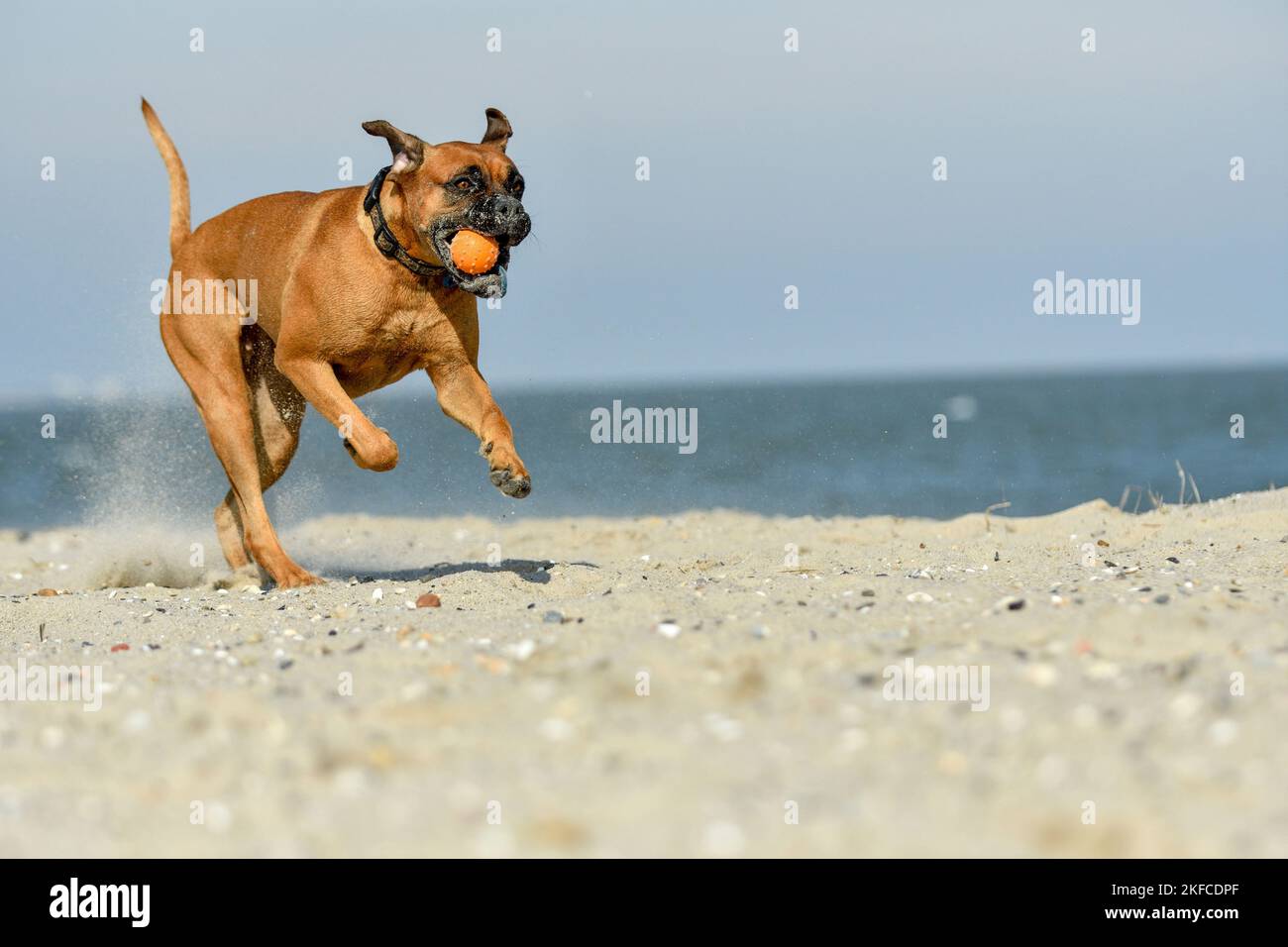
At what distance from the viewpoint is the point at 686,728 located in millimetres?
3105

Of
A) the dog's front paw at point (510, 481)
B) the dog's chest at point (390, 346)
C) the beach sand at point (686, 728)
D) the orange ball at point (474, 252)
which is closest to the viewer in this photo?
the beach sand at point (686, 728)

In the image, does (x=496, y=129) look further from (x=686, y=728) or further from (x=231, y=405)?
(x=686, y=728)

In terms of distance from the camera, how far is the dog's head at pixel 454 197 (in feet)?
19.8

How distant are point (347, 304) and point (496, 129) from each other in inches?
50.9

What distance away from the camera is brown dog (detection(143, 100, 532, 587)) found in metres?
6.16

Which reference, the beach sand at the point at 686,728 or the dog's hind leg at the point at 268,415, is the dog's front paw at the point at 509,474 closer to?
the beach sand at the point at 686,728

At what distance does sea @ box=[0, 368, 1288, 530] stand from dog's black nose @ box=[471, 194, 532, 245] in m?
1.70

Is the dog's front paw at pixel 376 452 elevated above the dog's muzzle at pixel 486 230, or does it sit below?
below

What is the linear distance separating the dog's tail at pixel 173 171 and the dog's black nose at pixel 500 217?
2.48 metres

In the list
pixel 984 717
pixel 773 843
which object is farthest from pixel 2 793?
pixel 984 717

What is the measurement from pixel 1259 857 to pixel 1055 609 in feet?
6.96

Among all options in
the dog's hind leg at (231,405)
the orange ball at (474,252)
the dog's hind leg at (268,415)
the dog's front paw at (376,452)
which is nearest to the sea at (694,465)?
the dog's hind leg at (268,415)

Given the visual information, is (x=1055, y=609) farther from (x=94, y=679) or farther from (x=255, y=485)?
(x=255, y=485)
